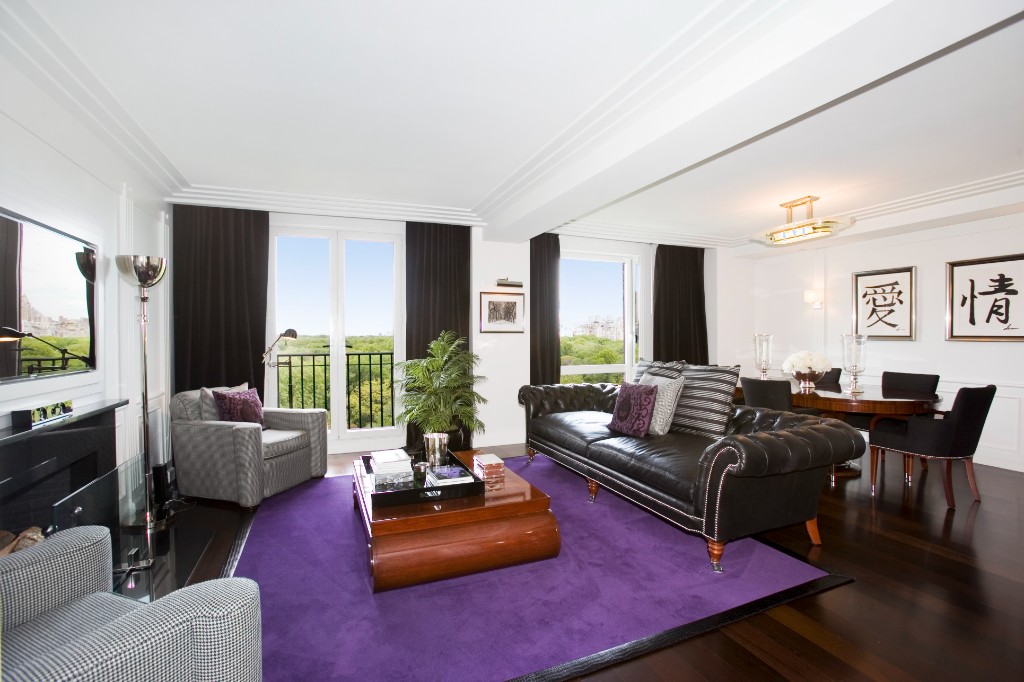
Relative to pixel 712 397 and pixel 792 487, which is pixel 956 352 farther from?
pixel 792 487

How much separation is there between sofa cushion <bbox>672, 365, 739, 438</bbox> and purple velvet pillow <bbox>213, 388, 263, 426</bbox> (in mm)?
3254

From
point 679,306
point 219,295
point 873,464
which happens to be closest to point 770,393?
point 873,464

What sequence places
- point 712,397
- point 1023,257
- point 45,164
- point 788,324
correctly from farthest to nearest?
point 788,324 < point 1023,257 < point 712,397 < point 45,164

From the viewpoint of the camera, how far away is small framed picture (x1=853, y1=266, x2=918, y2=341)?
5.39m

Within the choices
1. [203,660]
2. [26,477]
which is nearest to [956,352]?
[203,660]

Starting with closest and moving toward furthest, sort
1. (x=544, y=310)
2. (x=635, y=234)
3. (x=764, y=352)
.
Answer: (x=764, y=352) → (x=544, y=310) → (x=635, y=234)

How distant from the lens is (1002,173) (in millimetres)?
4004

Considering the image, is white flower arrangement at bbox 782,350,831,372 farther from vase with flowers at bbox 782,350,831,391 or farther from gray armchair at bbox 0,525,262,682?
gray armchair at bbox 0,525,262,682

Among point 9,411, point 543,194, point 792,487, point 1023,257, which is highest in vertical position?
point 543,194

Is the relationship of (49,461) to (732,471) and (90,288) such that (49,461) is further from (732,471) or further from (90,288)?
(732,471)

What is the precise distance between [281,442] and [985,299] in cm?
652

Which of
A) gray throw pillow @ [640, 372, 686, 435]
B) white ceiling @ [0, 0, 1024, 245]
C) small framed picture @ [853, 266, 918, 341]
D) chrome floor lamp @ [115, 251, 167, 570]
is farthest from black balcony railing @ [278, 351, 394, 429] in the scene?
small framed picture @ [853, 266, 918, 341]

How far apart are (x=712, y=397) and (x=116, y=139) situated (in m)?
4.35

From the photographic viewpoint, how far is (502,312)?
5.62 meters
